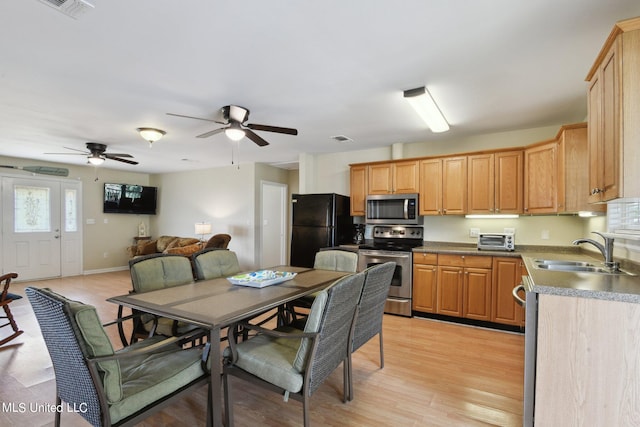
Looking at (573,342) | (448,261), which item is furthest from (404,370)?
(448,261)

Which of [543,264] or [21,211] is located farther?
[21,211]

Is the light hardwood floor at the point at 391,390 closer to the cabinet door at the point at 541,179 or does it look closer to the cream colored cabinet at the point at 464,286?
the cream colored cabinet at the point at 464,286

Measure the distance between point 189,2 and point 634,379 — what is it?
292cm

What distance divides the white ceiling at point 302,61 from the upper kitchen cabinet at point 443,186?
486 millimetres

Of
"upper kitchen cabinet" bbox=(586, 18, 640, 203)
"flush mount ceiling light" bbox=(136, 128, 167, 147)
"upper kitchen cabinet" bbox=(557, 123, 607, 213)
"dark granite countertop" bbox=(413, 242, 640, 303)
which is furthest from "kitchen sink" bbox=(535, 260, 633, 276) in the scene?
"flush mount ceiling light" bbox=(136, 128, 167, 147)

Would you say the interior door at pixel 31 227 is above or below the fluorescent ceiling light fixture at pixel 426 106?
below

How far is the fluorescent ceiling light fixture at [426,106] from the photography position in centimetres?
273

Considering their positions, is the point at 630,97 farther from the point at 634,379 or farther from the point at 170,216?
the point at 170,216

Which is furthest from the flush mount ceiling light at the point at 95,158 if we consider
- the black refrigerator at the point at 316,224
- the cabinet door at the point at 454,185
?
the cabinet door at the point at 454,185

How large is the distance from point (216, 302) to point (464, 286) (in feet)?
9.79

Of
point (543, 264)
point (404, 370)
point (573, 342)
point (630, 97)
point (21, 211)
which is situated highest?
point (630, 97)

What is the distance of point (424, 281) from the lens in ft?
12.7

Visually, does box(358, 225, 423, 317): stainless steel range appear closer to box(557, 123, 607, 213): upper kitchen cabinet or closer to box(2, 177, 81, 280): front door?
box(557, 123, 607, 213): upper kitchen cabinet

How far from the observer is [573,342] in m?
1.48
